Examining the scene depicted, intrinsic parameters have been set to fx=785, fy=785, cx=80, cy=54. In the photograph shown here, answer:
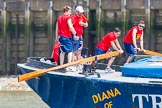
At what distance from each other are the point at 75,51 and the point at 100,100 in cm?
247

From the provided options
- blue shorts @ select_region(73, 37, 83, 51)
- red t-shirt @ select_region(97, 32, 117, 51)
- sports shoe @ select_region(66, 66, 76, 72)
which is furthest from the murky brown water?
sports shoe @ select_region(66, 66, 76, 72)

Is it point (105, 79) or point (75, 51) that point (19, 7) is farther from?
point (105, 79)

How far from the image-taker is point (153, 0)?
1152 inches

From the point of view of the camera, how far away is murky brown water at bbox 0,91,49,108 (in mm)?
20911

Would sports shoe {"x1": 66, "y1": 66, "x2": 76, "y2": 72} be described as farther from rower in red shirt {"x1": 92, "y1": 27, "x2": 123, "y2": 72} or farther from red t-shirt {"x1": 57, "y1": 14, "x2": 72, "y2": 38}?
rower in red shirt {"x1": 92, "y1": 27, "x2": 123, "y2": 72}

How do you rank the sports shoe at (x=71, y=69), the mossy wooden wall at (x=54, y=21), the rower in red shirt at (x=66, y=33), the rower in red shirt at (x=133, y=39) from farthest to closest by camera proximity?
the mossy wooden wall at (x=54, y=21), the rower in red shirt at (x=133, y=39), the rower in red shirt at (x=66, y=33), the sports shoe at (x=71, y=69)

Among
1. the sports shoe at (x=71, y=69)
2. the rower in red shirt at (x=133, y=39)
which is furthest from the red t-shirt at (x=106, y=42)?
the sports shoe at (x=71, y=69)

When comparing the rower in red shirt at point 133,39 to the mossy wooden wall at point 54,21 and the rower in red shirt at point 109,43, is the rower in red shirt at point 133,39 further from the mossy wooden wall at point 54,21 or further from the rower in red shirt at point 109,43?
the mossy wooden wall at point 54,21

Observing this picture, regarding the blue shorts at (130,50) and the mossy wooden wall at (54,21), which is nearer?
the blue shorts at (130,50)

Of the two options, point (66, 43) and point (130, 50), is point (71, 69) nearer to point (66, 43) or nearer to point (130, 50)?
point (66, 43)

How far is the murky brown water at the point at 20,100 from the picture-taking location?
68.6 feet

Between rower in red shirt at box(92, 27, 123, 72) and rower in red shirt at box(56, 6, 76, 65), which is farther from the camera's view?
rower in red shirt at box(92, 27, 123, 72)

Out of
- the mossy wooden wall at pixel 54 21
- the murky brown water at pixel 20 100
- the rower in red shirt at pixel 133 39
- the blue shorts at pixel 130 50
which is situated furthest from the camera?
the mossy wooden wall at pixel 54 21

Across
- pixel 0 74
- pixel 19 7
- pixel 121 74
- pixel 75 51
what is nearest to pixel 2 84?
pixel 0 74
